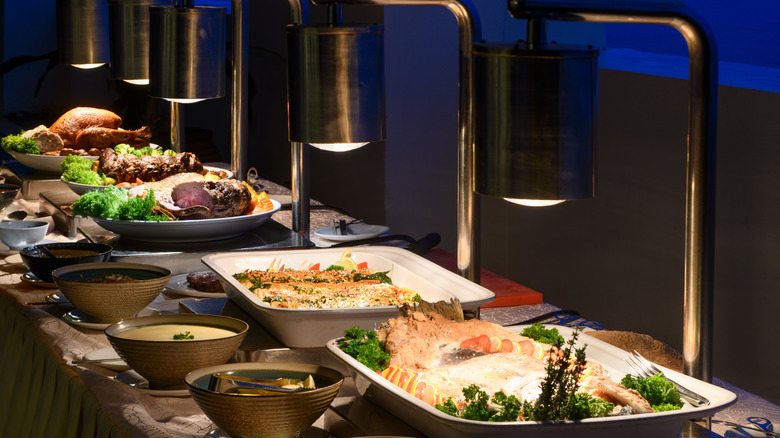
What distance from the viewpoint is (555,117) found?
107 cm

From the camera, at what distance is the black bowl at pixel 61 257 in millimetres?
2016

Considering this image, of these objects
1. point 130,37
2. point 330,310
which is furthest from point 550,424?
point 130,37

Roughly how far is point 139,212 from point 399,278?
2.56ft

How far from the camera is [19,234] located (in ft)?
7.89

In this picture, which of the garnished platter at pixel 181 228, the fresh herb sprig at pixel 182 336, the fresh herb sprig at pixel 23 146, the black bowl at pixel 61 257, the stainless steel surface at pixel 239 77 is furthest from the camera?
the fresh herb sprig at pixel 23 146

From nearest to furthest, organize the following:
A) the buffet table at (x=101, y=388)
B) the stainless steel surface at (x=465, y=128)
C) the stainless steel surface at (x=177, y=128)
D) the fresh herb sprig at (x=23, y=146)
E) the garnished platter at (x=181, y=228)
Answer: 1. the buffet table at (x=101, y=388)
2. the stainless steel surface at (x=465, y=128)
3. the garnished platter at (x=181, y=228)
4. the fresh herb sprig at (x=23, y=146)
5. the stainless steel surface at (x=177, y=128)

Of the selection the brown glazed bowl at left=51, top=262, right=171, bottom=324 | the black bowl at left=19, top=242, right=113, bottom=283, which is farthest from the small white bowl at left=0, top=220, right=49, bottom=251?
the brown glazed bowl at left=51, top=262, right=171, bottom=324

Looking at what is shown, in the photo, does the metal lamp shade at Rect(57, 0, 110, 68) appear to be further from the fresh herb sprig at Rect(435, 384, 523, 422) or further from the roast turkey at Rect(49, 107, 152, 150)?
the fresh herb sprig at Rect(435, 384, 523, 422)

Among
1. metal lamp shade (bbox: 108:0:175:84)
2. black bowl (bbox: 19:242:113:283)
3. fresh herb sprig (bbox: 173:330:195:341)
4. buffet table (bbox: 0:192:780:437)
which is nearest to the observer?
buffet table (bbox: 0:192:780:437)

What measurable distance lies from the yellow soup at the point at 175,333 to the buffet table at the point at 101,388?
0.07m

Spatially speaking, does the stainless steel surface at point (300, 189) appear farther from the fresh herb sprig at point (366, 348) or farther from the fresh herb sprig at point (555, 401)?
the fresh herb sprig at point (555, 401)

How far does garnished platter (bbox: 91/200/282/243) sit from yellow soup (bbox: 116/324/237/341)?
2.56 feet

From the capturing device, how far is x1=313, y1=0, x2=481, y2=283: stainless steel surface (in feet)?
5.16

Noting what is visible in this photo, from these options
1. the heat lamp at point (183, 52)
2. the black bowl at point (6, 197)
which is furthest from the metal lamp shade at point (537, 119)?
the black bowl at point (6, 197)
